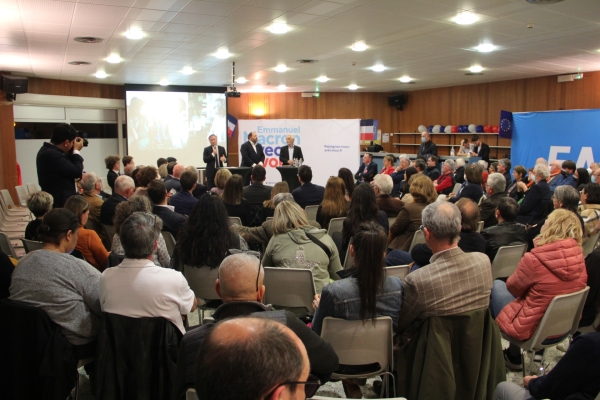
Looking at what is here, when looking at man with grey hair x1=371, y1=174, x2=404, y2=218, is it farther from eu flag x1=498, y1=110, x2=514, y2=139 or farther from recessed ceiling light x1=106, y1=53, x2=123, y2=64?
eu flag x1=498, y1=110, x2=514, y2=139

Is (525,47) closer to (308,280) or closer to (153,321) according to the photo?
(308,280)

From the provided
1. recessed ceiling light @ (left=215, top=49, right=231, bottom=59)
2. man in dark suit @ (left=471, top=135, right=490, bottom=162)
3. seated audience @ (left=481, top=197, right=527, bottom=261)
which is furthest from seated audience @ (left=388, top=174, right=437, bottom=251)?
man in dark suit @ (left=471, top=135, right=490, bottom=162)

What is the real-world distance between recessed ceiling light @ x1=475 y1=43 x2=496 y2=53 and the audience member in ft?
17.6

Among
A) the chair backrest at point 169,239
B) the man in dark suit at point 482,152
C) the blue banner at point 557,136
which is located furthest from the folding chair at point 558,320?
the man in dark suit at point 482,152

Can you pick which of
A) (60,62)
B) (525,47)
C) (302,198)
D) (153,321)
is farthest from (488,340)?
(60,62)

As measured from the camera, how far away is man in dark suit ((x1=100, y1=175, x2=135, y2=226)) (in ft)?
14.7

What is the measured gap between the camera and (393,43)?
7586 mm

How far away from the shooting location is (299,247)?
332 centimetres

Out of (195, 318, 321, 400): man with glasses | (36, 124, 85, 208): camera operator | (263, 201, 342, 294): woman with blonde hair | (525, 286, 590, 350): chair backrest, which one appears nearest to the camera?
(195, 318, 321, 400): man with glasses

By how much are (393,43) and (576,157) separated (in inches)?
220

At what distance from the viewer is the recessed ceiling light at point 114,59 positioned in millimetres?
8463

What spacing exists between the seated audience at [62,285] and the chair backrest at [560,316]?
8.29 feet

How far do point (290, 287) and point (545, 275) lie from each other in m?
1.59

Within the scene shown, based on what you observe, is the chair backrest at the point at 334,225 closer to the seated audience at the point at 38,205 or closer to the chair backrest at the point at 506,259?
the chair backrest at the point at 506,259
